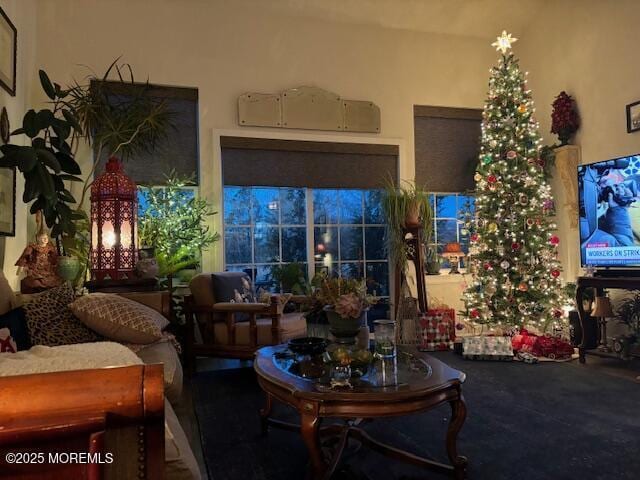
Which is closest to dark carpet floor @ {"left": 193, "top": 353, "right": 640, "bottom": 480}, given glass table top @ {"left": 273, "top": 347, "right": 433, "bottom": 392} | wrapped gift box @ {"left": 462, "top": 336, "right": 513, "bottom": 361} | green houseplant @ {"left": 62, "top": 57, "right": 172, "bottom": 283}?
glass table top @ {"left": 273, "top": 347, "right": 433, "bottom": 392}

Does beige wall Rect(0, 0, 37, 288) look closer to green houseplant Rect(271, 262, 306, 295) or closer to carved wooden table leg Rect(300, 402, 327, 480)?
green houseplant Rect(271, 262, 306, 295)

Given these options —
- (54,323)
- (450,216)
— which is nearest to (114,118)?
(54,323)

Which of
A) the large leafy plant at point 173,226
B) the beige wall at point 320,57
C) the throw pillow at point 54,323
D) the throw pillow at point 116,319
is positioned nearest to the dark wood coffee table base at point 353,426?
the throw pillow at point 116,319

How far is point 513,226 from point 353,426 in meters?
3.21

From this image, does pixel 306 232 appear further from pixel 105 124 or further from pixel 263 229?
pixel 105 124

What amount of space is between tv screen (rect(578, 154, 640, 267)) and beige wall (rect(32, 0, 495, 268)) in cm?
195

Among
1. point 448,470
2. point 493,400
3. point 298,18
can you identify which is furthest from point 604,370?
point 298,18

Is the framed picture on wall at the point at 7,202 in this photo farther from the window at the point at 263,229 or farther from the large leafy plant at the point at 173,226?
the window at the point at 263,229

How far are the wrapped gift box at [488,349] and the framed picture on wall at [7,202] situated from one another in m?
3.96

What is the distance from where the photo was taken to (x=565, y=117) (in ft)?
16.7

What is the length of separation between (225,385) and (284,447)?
134cm

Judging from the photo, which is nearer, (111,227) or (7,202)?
(7,202)

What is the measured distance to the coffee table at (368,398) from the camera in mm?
1787

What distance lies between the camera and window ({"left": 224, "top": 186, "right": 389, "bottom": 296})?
5168mm
